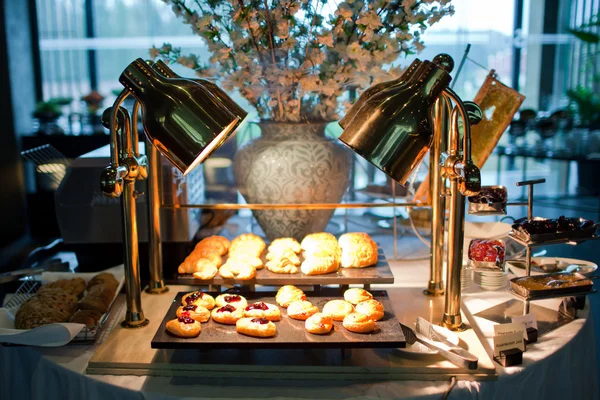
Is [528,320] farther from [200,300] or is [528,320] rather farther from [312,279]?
[200,300]

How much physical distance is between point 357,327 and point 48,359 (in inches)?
22.0

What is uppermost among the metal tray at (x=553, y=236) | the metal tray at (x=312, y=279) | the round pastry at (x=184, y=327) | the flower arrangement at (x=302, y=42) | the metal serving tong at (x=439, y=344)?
the flower arrangement at (x=302, y=42)

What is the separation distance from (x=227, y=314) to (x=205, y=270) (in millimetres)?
204

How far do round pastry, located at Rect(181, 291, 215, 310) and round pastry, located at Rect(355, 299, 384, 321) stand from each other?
0.92 ft

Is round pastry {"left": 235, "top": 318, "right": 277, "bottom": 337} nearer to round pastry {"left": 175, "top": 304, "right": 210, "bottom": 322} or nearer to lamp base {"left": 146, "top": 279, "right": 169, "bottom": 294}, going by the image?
round pastry {"left": 175, "top": 304, "right": 210, "bottom": 322}

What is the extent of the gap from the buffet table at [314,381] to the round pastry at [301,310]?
122 mm

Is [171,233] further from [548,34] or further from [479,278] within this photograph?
[548,34]

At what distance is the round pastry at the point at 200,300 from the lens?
3.91 feet

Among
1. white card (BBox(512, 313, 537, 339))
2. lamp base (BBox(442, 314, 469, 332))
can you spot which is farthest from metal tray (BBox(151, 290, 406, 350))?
white card (BBox(512, 313, 537, 339))

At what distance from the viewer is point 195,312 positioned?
3.70 ft

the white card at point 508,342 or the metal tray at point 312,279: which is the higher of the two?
the metal tray at point 312,279

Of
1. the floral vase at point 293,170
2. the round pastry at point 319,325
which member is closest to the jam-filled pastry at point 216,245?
the floral vase at point 293,170

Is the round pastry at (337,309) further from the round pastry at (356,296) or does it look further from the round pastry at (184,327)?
the round pastry at (184,327)

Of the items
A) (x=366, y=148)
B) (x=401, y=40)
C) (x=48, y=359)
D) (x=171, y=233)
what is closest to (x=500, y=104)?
(x=401, y=40)
